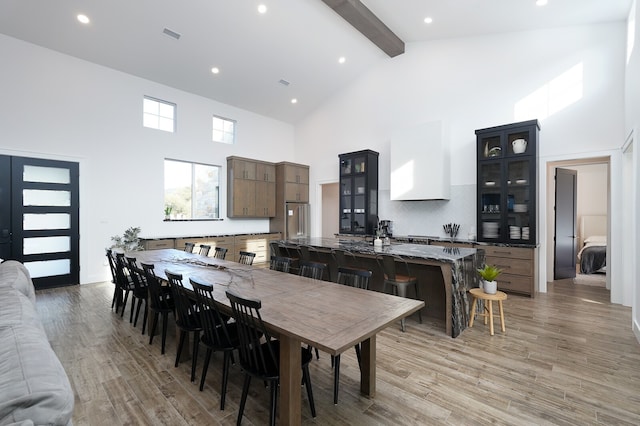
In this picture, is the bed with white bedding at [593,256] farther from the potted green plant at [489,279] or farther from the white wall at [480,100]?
the potted green plant at [489,279]

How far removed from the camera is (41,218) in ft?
17.5

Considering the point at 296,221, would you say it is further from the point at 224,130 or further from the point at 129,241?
the point at 129,241

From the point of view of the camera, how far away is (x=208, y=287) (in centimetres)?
209

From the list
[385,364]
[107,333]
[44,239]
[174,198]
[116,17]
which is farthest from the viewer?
[174,198]

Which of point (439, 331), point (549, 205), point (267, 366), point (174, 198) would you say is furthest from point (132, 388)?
point (549, 205)

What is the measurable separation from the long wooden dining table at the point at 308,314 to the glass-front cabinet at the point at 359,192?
4.29 m

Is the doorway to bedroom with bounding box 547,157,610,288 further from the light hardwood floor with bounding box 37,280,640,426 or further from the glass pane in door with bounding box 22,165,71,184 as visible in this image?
the glass pane in door with bounding box 22,165,71,184

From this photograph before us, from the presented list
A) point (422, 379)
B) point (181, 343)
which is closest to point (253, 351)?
point (181, 343)

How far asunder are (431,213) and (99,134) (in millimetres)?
7019

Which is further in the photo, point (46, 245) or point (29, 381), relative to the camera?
point (46, 245)

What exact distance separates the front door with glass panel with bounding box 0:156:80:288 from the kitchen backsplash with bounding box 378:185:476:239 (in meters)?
6.48

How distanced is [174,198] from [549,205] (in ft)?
26.0

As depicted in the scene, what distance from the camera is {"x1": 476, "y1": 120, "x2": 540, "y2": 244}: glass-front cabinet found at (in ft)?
16.5

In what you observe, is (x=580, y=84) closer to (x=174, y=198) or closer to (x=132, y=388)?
(x=132, y=388)
